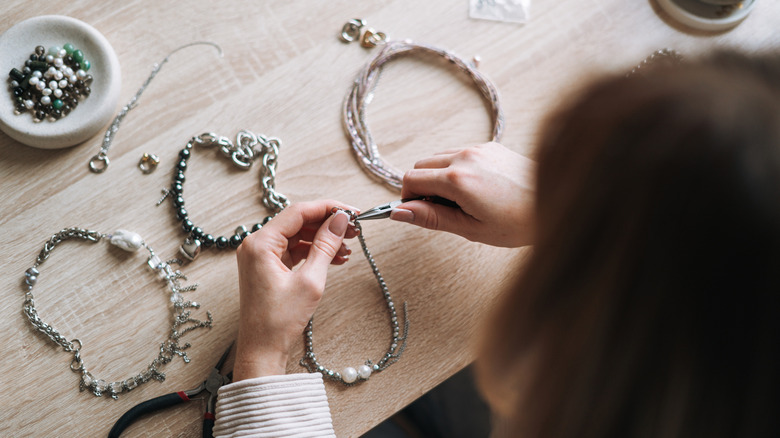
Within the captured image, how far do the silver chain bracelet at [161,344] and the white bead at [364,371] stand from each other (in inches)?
10.3

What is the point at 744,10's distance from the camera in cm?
112

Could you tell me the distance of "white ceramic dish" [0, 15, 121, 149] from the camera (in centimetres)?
94

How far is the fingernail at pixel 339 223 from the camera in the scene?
86 centimetres

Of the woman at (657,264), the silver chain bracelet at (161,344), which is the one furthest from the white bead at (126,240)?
the woman at (657,264)

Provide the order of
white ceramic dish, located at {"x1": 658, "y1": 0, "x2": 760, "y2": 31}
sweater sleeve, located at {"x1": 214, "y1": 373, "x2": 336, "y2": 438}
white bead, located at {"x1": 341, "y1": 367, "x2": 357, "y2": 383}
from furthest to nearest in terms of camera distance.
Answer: white ceramic dish, located at {"x1": 658, "y1": 0, "x2": 760, "y2": 31} < white bead, located at {"x1": 341, "y1": 367, "x2": 357, "y2": 383} < sweater sleeve, located at {"x1": 214, "y1": 373, "x2": 336, "y2": 438}

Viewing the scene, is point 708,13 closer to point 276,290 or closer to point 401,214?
point 401,214

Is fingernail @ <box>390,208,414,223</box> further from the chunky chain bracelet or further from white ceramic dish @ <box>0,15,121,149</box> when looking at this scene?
white ceramic dish @ <box>0,15,121,149</box>

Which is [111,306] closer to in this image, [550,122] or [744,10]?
[550,122]

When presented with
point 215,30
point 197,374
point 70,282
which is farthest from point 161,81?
point 197,374

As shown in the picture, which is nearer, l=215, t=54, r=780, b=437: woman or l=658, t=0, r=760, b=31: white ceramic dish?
l=215, t=54, r=780, b=437: woman

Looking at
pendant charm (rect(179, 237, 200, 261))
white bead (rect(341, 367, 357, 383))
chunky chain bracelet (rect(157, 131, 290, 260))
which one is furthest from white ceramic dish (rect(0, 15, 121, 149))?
white bead (rect(341, 367, 357, 383))

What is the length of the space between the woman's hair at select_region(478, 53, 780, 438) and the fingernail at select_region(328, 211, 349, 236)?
0.38 metres

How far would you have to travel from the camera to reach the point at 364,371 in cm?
89

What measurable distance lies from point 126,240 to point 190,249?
0.11 meters
